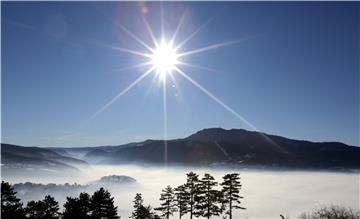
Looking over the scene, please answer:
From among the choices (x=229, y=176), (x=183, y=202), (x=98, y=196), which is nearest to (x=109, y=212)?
(x=98, y=196)

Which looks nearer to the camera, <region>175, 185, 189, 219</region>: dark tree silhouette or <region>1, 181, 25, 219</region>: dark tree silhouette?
<region>1, 181, 25, 219</region>: dark tree silhouette

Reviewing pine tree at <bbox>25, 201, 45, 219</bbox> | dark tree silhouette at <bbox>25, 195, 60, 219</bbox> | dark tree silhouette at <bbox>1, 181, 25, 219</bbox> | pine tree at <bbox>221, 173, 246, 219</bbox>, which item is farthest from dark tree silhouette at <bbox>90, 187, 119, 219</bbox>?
pine tree at <bbox>221, 173, 246, 219</bbox>

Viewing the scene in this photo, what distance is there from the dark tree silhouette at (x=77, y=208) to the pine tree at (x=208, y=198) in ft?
55.7

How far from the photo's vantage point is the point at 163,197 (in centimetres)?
6712

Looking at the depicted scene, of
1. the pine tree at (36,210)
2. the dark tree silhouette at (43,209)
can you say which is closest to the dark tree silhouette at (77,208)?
the dark tree silhouette at (43,209)

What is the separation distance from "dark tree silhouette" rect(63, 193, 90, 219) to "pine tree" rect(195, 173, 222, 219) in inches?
669

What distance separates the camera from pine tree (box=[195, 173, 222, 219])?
56312 millimetres

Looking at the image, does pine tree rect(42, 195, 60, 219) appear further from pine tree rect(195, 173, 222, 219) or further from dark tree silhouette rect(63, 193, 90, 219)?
pine tree rect(195, 173, 222, 219)

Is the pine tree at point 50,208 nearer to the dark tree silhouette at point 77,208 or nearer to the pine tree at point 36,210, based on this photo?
the pine tree at point 36,210

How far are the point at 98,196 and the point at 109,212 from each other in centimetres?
301

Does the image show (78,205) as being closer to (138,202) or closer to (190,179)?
(190,179)

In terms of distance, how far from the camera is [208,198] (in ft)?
186

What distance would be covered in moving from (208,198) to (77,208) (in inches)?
769

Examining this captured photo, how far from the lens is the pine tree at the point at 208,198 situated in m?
56.3
